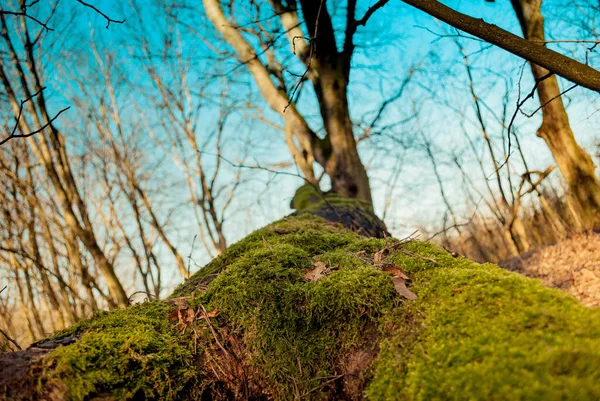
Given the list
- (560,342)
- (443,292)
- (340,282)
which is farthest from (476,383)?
(340,282)

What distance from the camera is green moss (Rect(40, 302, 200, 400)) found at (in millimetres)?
1370

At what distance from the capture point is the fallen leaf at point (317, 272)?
6.31 ft

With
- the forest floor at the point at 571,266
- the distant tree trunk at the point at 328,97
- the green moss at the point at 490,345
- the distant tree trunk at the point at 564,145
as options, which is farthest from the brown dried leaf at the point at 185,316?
the distant tree trunk at the point at 564,145

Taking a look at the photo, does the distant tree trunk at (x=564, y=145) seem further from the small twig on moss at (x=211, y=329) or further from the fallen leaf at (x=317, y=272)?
the small twig on moss at (x=211, y=329)

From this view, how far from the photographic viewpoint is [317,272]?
198cm

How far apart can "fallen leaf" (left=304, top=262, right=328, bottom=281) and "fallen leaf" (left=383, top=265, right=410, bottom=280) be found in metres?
0.35

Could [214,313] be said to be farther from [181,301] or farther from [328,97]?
[328,97]

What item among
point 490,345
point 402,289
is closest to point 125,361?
point 402,289

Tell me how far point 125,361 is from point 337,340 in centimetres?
92

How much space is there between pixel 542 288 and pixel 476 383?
1.65 feet

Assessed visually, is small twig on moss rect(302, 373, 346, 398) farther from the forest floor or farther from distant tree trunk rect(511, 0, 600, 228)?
distant tree trunk rect(511, 0, 600, 228)

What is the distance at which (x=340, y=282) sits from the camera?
171cm

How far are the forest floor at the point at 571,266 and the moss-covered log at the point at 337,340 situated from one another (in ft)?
14.0

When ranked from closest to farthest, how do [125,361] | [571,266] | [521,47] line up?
1. [125,361]
2. [521,47]
3. [571,266]
